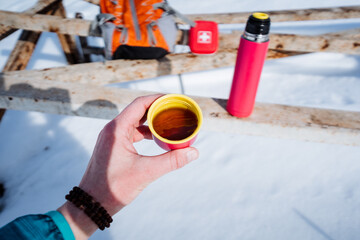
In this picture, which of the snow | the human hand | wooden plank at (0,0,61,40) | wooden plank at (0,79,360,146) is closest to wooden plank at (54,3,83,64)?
wooden plank at (0,0,61,40)

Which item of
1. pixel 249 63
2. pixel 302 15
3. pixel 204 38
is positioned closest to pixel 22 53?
pixel 204 38

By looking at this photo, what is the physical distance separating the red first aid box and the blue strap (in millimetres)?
1701

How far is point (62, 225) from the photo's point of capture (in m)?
1.01

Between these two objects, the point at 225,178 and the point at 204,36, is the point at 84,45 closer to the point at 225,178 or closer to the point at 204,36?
the point at 204,36

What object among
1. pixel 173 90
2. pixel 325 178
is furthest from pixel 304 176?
pixel 173 90

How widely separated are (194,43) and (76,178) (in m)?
1.80

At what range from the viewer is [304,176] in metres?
2.14

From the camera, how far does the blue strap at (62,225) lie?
1.00 metres

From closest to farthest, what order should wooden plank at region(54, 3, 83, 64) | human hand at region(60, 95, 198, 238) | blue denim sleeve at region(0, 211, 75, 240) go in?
blue denim sleeve at region(0, 211, 75, 240)
human hand at region(60, 95, 198, 238)
wooden plank at region(54, 3, 83, 64)

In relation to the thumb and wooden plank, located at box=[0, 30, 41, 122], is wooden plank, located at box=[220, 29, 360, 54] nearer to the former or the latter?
the thumb

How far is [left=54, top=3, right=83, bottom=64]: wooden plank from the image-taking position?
3.38 m

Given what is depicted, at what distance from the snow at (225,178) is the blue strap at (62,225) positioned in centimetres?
96

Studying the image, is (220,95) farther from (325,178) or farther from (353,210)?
(353,210)

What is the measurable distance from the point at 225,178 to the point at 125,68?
56.3 inches
